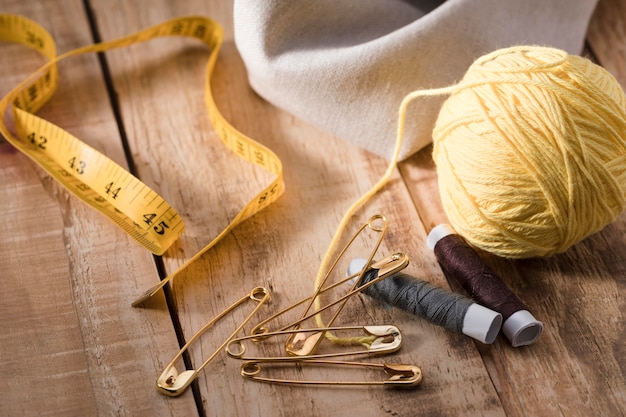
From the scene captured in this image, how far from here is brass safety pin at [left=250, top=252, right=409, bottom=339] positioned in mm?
1380

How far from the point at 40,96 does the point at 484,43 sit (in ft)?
3.16

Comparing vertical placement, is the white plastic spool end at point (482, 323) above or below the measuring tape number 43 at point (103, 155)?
below

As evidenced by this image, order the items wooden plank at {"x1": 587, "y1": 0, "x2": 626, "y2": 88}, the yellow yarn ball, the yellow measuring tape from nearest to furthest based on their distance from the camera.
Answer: the yellow yarn ball, the yellow measuring tape, wooden plank at {"x1": 587, "y1": 0, "x2": 626, "y2": 88}

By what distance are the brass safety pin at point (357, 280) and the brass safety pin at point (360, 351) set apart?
22 mm

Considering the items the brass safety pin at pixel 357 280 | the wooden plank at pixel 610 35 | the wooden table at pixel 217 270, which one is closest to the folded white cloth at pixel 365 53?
the wooden table at pixel 217 270

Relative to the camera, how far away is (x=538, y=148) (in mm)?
1283

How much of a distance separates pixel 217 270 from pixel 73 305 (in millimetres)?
266

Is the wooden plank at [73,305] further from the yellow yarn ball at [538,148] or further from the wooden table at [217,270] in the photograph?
the yellow yarn ball at [538,148]

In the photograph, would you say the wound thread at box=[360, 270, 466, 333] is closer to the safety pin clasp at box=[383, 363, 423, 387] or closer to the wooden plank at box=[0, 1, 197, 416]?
the safety pin clasp at box=[383, 363, 423, 387]

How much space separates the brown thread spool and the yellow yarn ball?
64 mm

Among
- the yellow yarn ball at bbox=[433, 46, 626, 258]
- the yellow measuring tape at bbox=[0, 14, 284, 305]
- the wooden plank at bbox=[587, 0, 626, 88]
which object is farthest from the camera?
the wooden plank at bbox=[587, 0, 626, 88]

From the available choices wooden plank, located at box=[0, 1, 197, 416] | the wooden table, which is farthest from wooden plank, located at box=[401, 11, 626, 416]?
wooden plank, located at box=[0, 1, 197, 416]

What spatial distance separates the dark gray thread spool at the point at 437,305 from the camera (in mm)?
1334

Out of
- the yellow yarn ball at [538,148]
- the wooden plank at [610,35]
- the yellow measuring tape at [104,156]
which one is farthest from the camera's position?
the wooden plank at [610,35]
